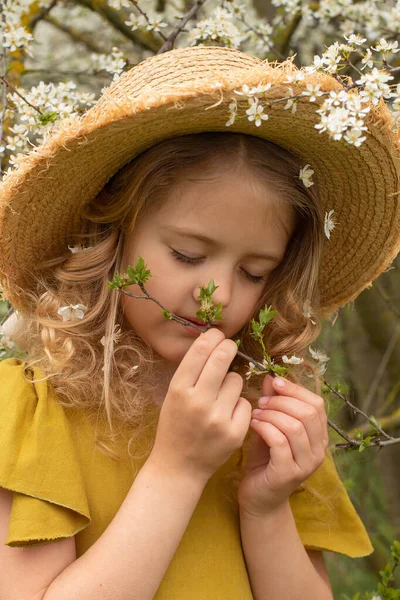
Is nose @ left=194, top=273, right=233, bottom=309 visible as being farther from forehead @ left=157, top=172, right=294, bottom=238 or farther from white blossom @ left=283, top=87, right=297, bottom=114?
white blossom @ left=283, top=87, right=297, bottom=114

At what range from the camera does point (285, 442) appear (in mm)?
1593

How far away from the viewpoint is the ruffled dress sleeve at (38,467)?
4.60 ft

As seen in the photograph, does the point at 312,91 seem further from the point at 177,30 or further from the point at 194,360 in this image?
the point at 177,30

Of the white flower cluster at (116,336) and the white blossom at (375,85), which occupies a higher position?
the white blossom at (375,85)

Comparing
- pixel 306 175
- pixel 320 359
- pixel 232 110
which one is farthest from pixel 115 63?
pixel 320 359

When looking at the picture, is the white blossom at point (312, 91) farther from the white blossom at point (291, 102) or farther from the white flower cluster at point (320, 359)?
the white flower cluster at point (320, 359)

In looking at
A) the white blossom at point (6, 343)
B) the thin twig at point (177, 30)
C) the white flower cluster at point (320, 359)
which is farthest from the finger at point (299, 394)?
the thin twig at point (177, 30)

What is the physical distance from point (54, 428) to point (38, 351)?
26cm

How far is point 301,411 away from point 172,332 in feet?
1.08

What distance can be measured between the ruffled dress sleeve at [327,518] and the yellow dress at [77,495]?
1cm

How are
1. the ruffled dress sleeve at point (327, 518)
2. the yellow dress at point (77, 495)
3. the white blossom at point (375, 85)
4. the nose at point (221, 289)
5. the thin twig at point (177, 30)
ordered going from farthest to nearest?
the thin twig at point (177, 30)
the ruffled dress sleeve at point (327, 518)
the nose at point (221, 289)
the yellow dress at point (77, 495)
the white blossom at point (375, 85)

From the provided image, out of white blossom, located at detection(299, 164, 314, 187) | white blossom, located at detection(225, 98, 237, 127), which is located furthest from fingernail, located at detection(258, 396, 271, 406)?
white blossom, located at detection(225, 98, 237, 127)

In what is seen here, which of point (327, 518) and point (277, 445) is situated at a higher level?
point (277, 445)

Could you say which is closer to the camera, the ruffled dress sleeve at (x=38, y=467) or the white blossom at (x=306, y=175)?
the ruffled dress sleeve at (x=38, y=467)
